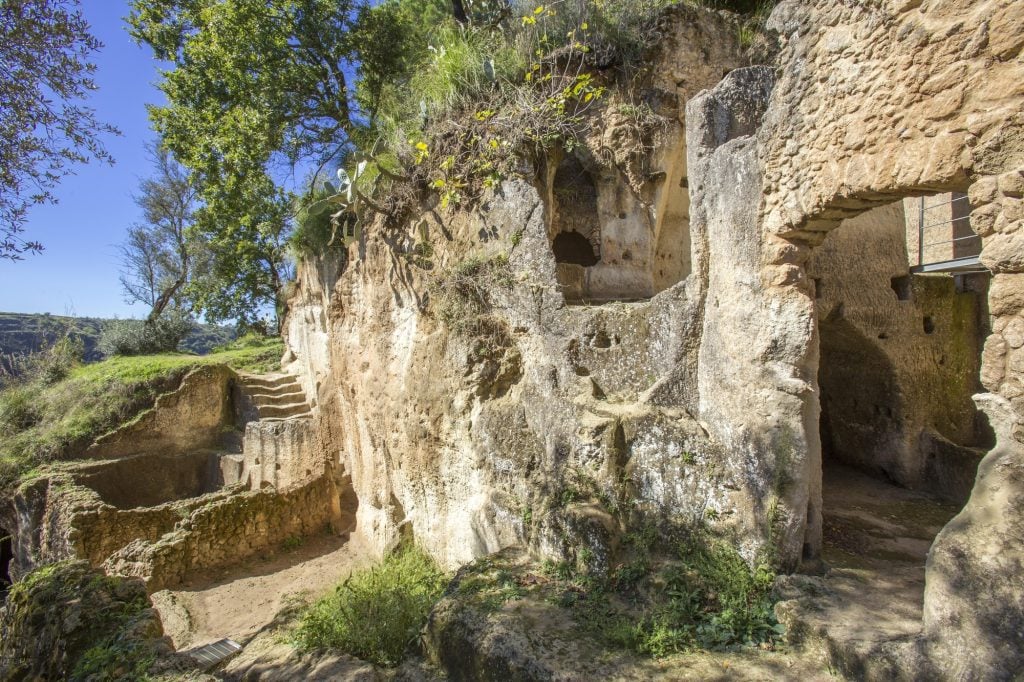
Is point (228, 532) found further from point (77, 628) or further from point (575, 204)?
point (575, 204)

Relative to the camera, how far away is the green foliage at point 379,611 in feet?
16.2

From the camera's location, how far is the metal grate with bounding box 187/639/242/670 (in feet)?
19.8

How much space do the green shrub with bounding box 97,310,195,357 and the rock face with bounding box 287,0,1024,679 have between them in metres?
9.71

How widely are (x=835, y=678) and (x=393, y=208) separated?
6970 mm

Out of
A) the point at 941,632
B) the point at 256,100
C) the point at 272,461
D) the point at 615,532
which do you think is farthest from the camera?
the point at 272,461

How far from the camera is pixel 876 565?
4.54 metres

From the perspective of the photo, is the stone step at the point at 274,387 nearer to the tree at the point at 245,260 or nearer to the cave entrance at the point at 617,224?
the tree at the point at 245,260

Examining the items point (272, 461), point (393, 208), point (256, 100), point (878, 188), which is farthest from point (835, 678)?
point (256, 100)

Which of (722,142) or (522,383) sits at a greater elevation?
(722,142)

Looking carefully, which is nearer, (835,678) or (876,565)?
(835,678)

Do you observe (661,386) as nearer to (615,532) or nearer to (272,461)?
(615,532)

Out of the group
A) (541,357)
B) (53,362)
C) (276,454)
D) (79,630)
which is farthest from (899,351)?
(53,362)

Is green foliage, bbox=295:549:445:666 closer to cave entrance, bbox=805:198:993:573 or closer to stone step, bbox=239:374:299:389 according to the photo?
cave entrance, bbox=805:198:993:573

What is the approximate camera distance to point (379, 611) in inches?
214
